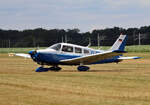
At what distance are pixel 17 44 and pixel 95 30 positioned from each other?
2795cm

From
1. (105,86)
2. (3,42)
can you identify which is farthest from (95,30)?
(105,86)

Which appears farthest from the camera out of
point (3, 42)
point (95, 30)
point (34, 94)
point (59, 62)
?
point (95, 30)

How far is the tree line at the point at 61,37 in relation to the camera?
79.2m

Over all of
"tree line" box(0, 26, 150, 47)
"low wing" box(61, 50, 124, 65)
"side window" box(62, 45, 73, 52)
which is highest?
"tree line" box(0, 26, 150, 47)

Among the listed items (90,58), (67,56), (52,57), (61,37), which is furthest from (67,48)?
(61,37)

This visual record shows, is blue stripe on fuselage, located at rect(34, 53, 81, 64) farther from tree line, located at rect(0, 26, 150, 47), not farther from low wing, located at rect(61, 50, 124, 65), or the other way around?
tree line, located at rect(0, 26, 150, 47)

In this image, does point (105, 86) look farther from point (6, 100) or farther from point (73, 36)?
point (73, 36)

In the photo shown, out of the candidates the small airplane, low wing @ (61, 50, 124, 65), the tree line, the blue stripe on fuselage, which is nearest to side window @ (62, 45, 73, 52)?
the small airplane

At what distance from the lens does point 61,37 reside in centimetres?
8388

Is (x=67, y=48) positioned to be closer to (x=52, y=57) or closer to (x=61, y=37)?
(x=52, y=57)

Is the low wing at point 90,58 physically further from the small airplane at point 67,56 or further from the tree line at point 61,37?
the tree line at point 61,37

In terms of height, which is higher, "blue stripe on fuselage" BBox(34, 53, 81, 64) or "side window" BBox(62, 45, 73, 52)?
"side window" BBox(62, 45, 73, 52)

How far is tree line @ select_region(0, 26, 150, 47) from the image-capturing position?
79.2 m

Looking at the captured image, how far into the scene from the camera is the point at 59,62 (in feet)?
78.0
